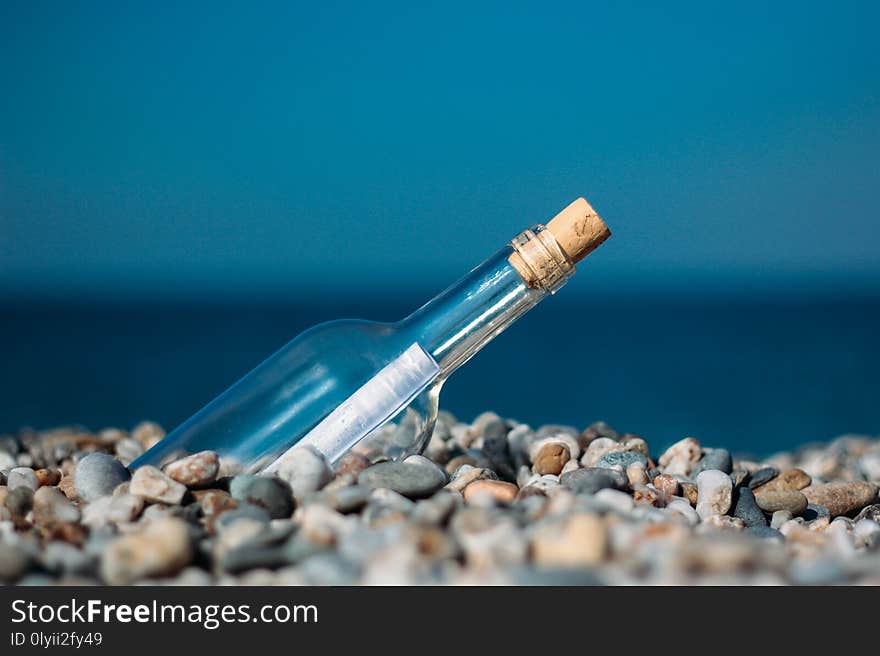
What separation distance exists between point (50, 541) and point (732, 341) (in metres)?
29.5

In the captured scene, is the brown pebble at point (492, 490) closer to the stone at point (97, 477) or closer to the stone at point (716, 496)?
the stone at point (716, 496)

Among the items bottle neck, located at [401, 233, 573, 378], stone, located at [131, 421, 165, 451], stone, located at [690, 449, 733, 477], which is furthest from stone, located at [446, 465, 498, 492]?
stone, located at [131, 421, 165, 451]

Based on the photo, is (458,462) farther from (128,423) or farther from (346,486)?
(128,423)

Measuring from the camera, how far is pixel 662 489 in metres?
3.27

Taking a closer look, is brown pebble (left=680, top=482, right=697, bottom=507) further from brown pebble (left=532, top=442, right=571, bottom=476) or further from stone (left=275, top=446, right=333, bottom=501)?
stone (left=275, top=446, right=333, bottom=501)

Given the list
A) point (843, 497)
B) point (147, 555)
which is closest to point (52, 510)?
point (147, 555)

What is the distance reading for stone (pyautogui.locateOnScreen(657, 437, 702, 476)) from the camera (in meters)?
3.76

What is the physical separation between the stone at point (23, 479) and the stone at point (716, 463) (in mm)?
2378

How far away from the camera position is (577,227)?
3.25 meters

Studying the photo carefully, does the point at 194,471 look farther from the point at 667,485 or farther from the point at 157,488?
the point at 667,485

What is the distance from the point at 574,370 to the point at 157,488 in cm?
2184

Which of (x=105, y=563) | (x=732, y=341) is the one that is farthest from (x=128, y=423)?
(x=732, y=341)
